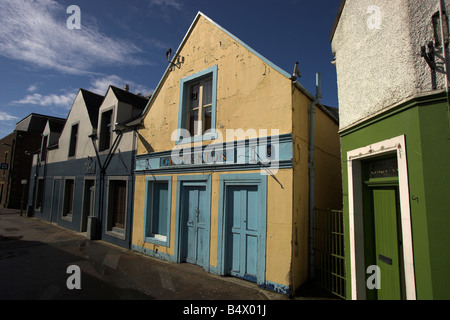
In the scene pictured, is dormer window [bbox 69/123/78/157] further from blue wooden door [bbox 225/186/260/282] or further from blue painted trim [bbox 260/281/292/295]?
blue painted trim [bbox 260/281/292/295]

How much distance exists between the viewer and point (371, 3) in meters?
4.12

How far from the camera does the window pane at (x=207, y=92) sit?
7.49 m

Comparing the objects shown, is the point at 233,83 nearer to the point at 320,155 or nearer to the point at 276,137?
the point at 276,137

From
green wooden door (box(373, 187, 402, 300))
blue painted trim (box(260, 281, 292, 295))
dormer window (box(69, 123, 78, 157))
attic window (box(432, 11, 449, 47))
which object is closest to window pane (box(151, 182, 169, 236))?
blue painted trim (box(260, 281, 292, 295))

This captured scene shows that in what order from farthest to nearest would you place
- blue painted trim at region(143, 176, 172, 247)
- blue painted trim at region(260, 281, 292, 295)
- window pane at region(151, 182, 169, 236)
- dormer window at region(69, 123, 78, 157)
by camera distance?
1. dormer window at region(69, 123, 78, 157)
2. window pane at region(151, 182, 169, 236)
3. blue painted trim at region(143, 176, 172, 247)
4. blue painted trim at region(260, 281, 292, 295)

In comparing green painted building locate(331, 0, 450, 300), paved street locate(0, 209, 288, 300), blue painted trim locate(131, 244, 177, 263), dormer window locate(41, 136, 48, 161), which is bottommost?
paved street locate(0, 209, 288, 300)

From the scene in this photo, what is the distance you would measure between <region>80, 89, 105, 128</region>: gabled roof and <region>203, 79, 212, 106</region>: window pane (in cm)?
791

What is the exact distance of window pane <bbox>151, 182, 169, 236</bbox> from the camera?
8203 millimetres

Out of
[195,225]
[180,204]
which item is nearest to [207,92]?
[180,204]

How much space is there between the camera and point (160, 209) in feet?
27.5

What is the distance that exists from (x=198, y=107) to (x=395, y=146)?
5.63 meters

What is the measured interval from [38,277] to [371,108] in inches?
335

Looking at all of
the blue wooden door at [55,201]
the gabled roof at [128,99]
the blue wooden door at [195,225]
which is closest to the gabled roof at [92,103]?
the gabled roof at [128,99]

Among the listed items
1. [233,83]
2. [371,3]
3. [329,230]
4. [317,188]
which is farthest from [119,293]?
[371,3]
